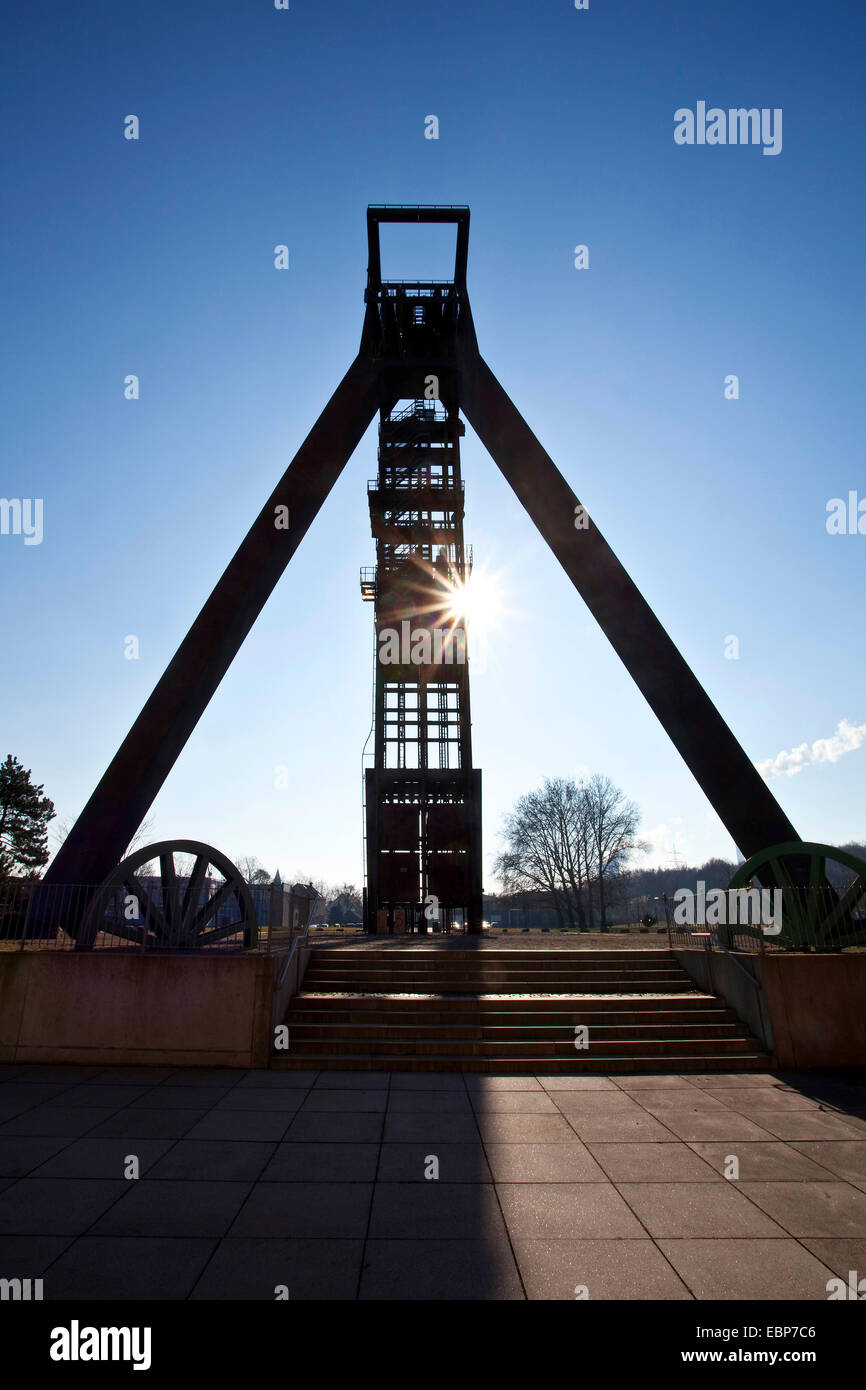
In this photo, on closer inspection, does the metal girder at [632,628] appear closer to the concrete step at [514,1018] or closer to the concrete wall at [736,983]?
the concrete wall at [736,983]

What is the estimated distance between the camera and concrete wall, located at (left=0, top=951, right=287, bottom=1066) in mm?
8930

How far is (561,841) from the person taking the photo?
74312 mm

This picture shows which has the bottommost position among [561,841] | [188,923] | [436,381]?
[561,841]

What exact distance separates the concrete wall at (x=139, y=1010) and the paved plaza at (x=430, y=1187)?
669 millimetres

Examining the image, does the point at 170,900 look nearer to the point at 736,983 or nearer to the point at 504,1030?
the point at 504,1030

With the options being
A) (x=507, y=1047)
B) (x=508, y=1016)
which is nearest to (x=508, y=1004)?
(x=508, y=1016)

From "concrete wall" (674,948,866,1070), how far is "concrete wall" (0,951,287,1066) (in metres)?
6.87

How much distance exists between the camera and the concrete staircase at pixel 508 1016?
29.3ft

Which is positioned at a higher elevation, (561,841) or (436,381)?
(436,381)

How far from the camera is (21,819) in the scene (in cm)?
4966

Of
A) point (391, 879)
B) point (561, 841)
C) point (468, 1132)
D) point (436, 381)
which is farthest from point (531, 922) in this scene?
point (468, 1132)

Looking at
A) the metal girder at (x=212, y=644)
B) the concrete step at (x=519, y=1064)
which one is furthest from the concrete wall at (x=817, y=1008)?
the metal girder at (x=212, y=644)
